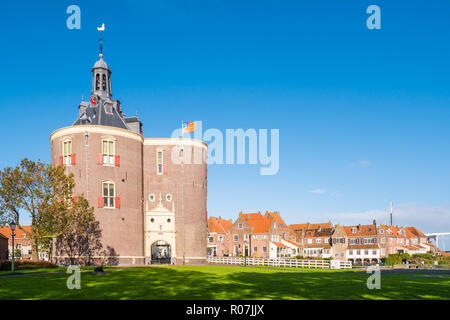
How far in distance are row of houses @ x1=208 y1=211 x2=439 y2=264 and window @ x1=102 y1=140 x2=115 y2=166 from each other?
38.1 metres

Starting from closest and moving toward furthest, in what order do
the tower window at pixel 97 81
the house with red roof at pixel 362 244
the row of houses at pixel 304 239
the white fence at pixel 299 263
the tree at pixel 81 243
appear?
the white fence at pixel 299 263 → the tree at pixel 81 243 → the tower window at pixel 97 81 → the row of houses at pixel 304 239 → the house with red roof at pixel 362 244

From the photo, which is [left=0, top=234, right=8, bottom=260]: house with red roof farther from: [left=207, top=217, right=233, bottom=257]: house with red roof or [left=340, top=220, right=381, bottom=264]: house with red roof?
[left=340, top=220, right=381, bottom=264]: house with red roof

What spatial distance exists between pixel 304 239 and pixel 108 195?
2341 inches

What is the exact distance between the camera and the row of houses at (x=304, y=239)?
3201 inches

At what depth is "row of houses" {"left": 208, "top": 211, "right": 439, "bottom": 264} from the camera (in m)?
81.3

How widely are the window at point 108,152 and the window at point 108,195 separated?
243 centimetres

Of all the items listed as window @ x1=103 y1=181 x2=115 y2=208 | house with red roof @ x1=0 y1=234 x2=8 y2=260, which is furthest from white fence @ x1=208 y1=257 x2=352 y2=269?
house with red roof @ x1=0 y1=234 x2=8 y2=260

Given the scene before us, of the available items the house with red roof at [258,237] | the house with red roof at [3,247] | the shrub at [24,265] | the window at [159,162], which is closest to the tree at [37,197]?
the shrub at [24,265]

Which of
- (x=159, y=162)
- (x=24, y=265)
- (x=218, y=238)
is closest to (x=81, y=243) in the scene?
(x=24, y=265)

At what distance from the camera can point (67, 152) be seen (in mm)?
47969

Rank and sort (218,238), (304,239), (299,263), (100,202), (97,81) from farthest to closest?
1. (304,239)
2. (218,238)
3. (97,81)
4. (100,202)
5. (299,263)

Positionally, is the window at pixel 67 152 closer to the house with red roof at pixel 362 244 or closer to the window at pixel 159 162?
the window at pixel 159 162

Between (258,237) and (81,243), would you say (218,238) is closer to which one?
(258,237)

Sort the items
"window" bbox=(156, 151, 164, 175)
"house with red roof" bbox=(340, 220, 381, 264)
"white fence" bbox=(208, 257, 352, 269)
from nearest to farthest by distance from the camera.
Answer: "white fence" bbox=(208, 257, 352, 269) < "window" bbox=(156, 151, 164, 175) < "house with red roof" bbox=(340, 220, 381, 264)
